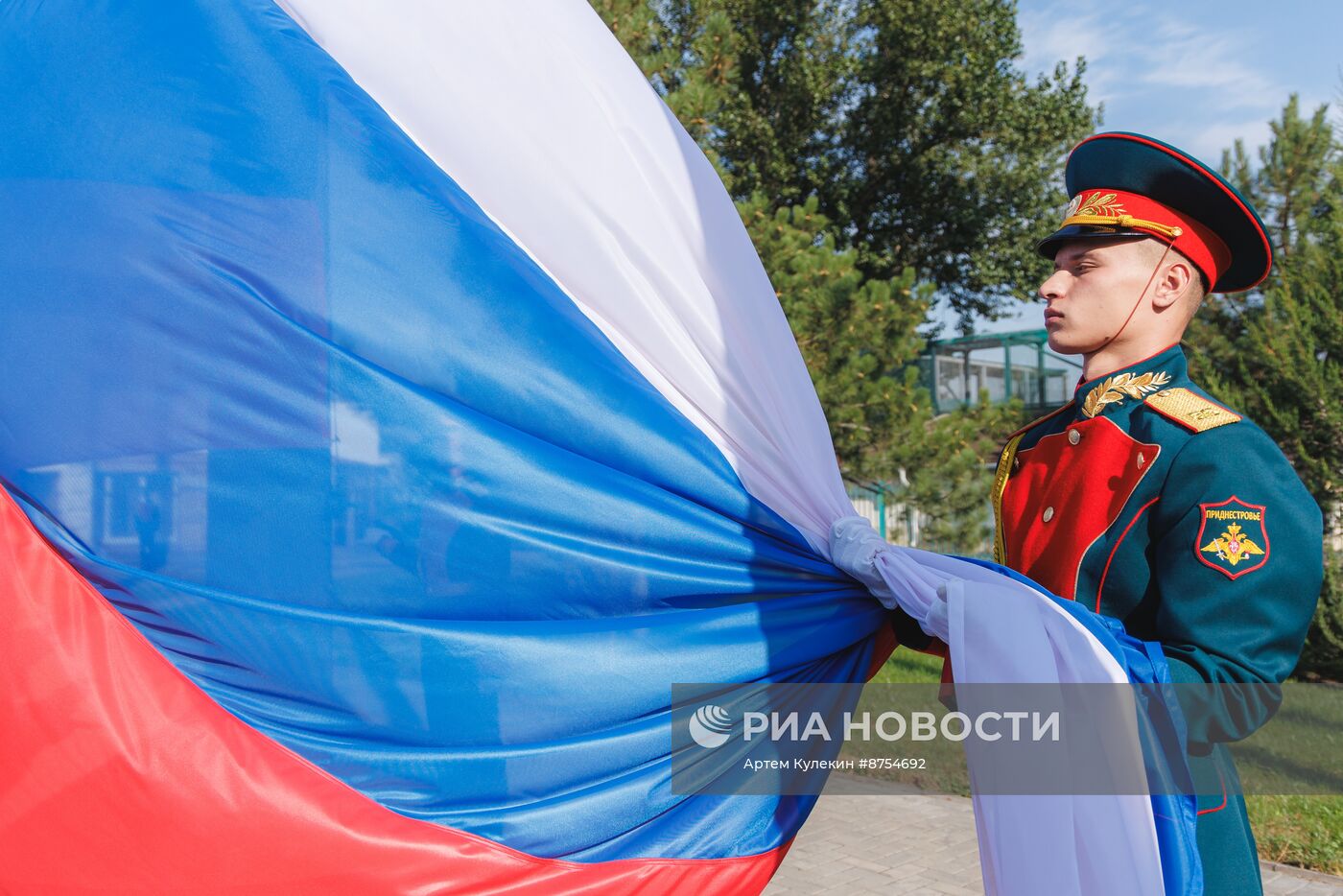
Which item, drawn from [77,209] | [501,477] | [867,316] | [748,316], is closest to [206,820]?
[501,477]

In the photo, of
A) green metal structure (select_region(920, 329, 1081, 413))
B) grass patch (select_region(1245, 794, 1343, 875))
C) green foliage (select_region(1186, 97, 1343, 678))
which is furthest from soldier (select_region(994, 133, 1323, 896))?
green metal structure (select_region(920, 329, 1081, 413))

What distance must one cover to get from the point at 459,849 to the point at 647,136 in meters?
1.29

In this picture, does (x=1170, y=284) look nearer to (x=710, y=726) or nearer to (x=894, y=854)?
(x=710, y=726)

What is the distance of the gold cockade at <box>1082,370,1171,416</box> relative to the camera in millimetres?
1939

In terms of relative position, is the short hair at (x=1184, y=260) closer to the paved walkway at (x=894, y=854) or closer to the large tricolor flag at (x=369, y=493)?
the large tricolor flag at (x=369, y=493)

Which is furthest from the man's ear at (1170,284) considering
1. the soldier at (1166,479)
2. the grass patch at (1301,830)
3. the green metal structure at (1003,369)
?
the green metal structure at (1003,369)

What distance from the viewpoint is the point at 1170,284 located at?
6.42ft

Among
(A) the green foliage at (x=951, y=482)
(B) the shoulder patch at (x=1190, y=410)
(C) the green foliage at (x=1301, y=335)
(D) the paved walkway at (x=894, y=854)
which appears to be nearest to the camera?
(B) the shoulder patch at (x=1190, y=410)

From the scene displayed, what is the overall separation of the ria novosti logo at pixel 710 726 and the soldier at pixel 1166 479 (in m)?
0.61

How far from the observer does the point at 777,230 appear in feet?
28.0

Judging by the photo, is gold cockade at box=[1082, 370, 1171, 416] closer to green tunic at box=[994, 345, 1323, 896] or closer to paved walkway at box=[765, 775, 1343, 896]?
green tunic at box=[994, 345, 1323, 896]

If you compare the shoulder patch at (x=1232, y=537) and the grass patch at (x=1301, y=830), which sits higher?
the shoulder patch at (x=1232, y=537)

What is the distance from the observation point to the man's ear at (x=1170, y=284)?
1.95 metres

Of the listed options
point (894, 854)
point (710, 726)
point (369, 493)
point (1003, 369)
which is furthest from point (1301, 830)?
point (1003, 369)
